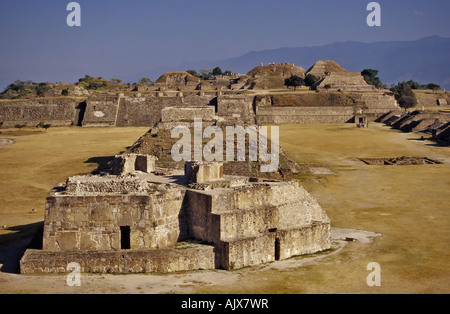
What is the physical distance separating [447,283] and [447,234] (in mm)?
6410

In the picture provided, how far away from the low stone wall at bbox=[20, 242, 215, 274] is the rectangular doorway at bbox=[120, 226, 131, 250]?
2.66 ft

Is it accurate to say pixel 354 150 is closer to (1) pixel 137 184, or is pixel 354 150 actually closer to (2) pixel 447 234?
(2) pixel 447 234

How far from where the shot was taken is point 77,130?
221 ft

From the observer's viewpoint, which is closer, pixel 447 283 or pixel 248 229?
pixel 447 283

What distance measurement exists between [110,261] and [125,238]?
1217mm

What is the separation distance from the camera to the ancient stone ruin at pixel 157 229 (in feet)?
62.1

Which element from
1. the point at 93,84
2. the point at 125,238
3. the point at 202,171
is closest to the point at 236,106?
the point at 93,84

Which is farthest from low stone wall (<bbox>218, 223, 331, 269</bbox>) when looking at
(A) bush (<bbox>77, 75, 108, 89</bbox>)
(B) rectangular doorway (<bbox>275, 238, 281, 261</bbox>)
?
(A) bush (<bbox>77, 75, 108, 89</bbox>)

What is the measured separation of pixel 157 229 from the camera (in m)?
19.8

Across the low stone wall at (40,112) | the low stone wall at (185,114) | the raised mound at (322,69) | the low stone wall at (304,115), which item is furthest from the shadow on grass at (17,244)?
the raised mound at (322,69)

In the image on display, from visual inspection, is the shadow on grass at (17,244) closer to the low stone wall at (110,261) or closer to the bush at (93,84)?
the low stone wall at (110,261)

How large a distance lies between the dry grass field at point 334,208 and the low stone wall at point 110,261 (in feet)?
1.46

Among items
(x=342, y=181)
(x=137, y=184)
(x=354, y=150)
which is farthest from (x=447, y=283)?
(x=354, y=150)
